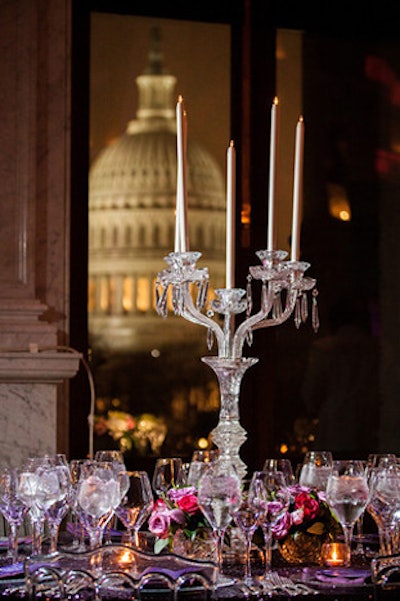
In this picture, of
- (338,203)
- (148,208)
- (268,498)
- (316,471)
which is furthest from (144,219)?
(268,498)

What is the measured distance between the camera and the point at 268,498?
285cm

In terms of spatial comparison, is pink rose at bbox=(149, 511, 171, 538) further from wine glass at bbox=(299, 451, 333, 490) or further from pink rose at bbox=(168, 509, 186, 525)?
wine glass at bbox=(299, 451, 333, 490)

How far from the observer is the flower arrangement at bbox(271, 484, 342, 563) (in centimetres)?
304

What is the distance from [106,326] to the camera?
555 cm

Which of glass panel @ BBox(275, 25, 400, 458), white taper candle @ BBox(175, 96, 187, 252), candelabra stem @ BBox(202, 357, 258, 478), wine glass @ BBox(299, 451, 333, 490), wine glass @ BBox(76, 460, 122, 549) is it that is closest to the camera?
wine glass @ BBox(76, 460, 122, 549)

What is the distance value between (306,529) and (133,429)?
2576 mm

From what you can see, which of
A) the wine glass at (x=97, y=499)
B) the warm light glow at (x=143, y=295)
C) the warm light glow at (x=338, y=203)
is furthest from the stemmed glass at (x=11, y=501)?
the warm light glow at (x=338, y=203)

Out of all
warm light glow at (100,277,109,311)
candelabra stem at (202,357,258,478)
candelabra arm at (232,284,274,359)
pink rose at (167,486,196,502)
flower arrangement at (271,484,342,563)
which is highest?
warm light glow at (100,277,109,311)

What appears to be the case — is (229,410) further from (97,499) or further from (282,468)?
(97,499)

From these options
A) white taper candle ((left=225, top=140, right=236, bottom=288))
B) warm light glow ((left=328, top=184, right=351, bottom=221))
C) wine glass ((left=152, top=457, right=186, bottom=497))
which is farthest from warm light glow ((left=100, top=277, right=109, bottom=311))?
white taper candle ((left=225, top=140, right=236, bottom=288))

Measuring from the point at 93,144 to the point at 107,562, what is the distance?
9.63ft

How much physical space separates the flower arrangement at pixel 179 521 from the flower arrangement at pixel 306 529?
0.19 metres

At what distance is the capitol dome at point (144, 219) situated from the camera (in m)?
5.55

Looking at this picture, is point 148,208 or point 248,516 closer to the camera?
point 248,516
